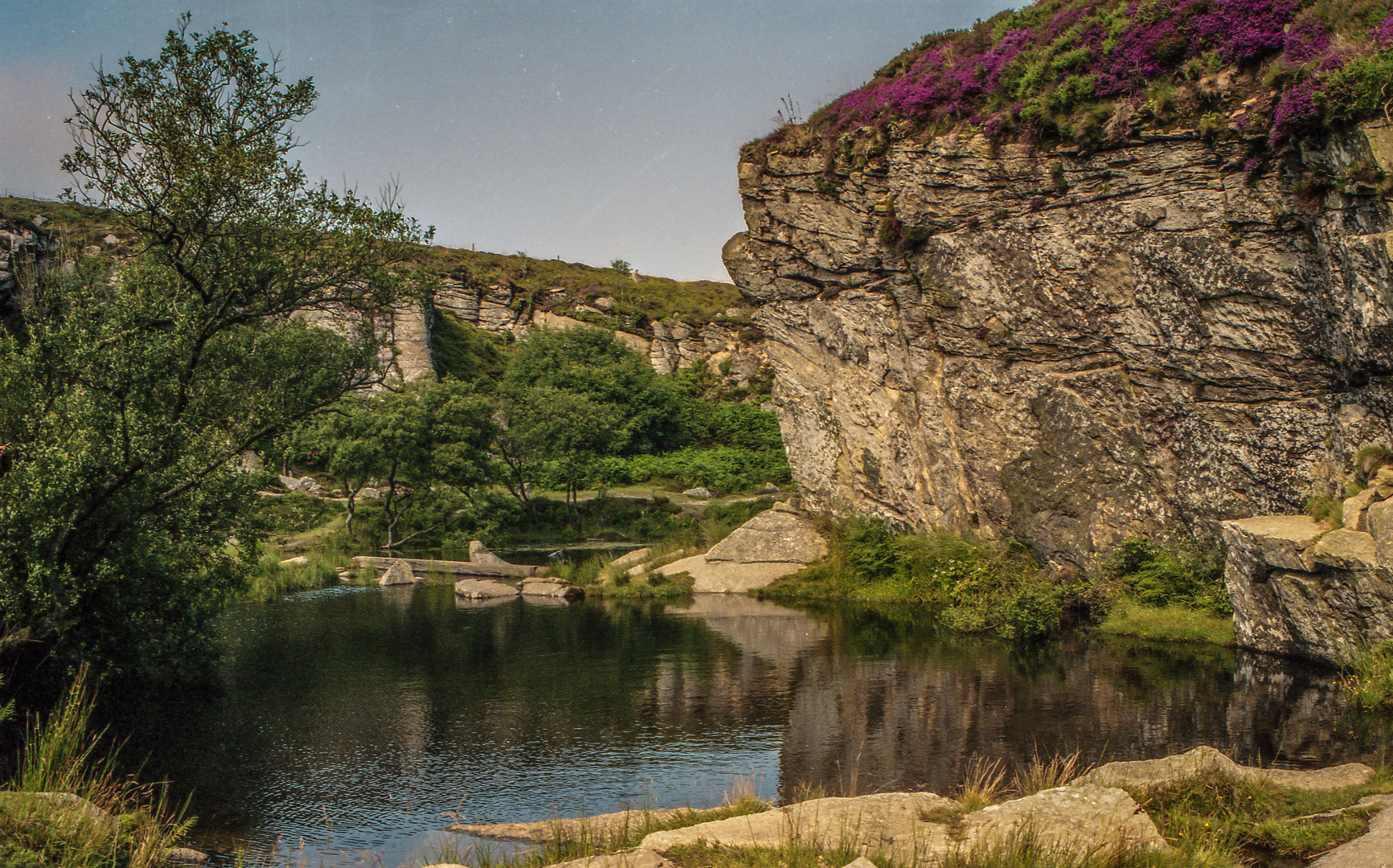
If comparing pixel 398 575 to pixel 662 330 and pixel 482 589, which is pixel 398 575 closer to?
pixel 482 589

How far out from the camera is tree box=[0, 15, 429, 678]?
50.8 ft

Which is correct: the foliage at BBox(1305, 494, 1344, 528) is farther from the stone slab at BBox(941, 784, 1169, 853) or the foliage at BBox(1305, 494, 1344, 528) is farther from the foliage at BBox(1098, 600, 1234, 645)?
the stone slab at BBox(941, 784, 1169, 853)

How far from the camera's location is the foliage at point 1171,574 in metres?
23.8

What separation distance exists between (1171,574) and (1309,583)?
637 cm

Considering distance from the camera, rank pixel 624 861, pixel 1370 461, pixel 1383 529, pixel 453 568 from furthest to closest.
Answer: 1. pixel 453 568
2. pixel 1370 461
3. pixel 1383 529
4. pixel 624 861

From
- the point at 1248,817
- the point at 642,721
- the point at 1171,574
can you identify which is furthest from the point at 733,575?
the point at 1248,817

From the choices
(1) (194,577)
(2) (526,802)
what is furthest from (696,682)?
(1) (194,577)

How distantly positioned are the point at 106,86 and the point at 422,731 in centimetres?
1299

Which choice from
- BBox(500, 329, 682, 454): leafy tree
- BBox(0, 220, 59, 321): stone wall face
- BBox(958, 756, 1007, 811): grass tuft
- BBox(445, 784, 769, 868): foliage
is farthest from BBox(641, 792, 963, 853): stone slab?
BBox(500, 329, 682, 454): leafy tree

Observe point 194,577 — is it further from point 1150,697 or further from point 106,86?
point 1150,697

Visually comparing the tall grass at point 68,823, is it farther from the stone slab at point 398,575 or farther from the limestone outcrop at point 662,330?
the limestone outcrop at point 662,330

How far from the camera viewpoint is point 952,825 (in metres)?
10.3

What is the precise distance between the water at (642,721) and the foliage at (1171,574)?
1835 mm

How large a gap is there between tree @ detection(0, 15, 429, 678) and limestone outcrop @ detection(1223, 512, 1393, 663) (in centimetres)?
1883
